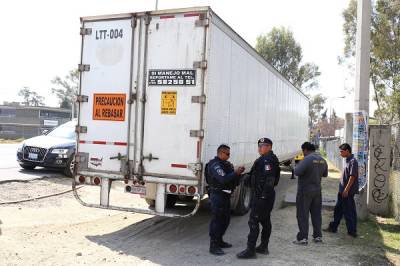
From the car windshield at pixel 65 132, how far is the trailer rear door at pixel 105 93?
6.21m

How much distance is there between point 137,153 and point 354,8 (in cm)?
2110

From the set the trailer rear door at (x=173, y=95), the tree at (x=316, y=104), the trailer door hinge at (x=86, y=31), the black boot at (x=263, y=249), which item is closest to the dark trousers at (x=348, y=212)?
the black boot at (x=263, y=249)

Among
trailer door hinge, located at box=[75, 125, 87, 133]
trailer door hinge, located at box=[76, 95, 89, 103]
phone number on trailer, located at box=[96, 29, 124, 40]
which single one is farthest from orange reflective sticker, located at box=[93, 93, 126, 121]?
phone number on trailer, located at box=[96, 29, 124, 40]

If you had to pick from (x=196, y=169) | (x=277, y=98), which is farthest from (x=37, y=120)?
(x=196, y=169)

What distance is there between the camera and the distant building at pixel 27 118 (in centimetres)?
6191

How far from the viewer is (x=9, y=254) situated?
19.1ft

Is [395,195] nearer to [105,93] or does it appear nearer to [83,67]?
[105,93]

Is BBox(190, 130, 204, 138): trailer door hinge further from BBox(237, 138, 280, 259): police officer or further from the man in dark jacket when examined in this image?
the man in dark jacket

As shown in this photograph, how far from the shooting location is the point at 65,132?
1361 centimetres

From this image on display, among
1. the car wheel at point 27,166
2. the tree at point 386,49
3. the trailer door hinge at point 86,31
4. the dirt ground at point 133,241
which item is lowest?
the dirt ground at point 133,241

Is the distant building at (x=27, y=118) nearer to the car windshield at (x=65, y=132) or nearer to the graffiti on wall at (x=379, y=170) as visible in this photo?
the car windshield at (x=65, y=132)

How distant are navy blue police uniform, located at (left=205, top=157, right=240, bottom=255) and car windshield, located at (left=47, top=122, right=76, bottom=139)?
26.3 ft

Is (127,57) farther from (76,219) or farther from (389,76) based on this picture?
(389,76)

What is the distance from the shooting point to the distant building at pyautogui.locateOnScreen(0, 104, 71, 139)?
6191 cm
